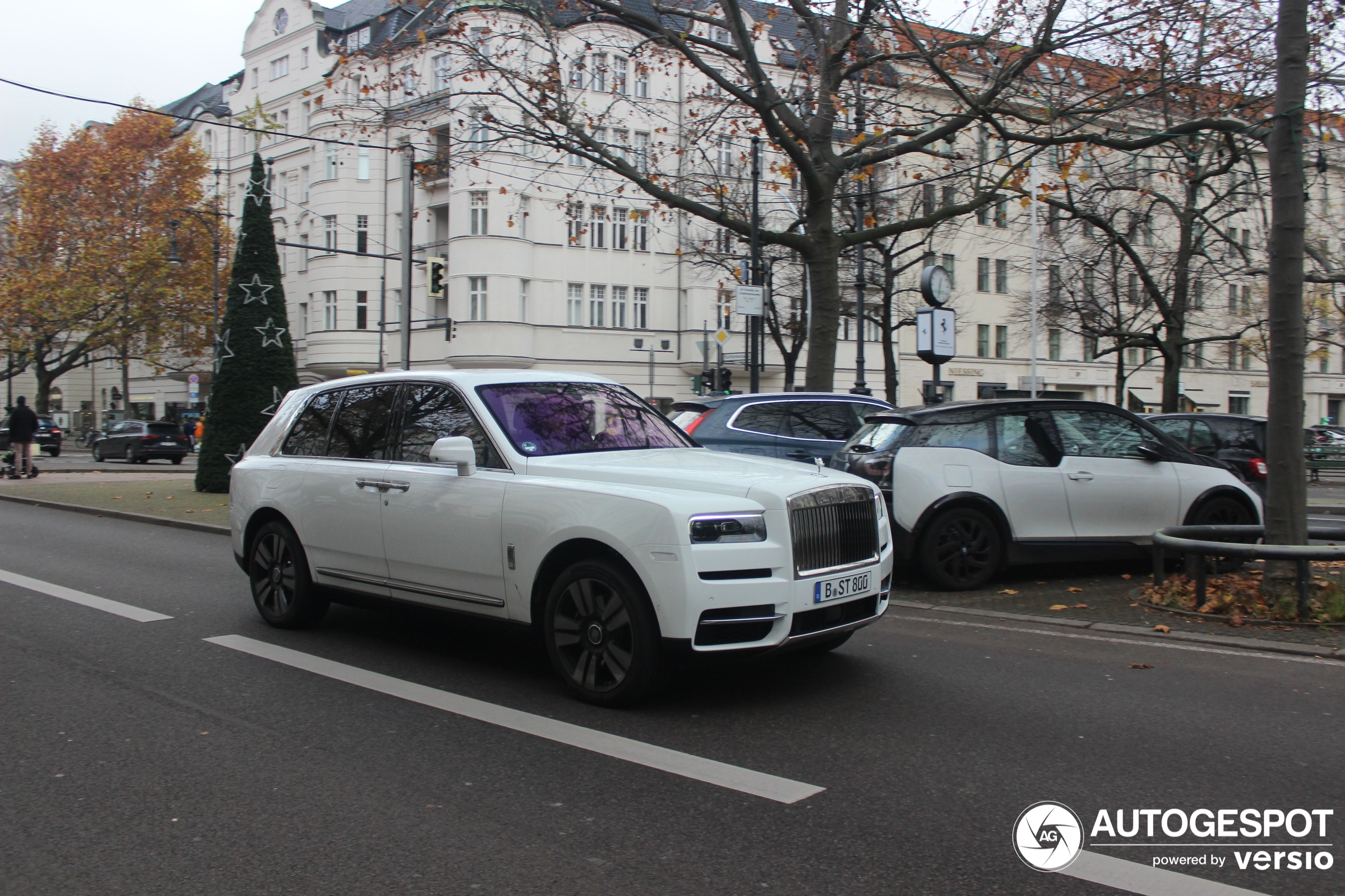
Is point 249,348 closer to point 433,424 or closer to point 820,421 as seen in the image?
point 820,421

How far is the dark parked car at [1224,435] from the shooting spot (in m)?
15.0

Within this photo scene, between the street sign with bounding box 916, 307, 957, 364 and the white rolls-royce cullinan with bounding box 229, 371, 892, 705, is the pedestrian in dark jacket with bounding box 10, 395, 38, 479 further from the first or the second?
the white rolls-royce cullinan with bounding box 229, 371, 892, 705

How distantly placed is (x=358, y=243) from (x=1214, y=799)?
50564 millimetres

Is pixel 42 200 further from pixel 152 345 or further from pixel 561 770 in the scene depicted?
pixel 561 770

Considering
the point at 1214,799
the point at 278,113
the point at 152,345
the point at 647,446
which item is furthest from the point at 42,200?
the point at 1214,799

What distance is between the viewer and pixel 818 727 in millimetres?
5258

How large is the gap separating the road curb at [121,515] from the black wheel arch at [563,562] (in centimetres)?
961

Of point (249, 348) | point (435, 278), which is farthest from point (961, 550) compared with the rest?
point (249, 348)

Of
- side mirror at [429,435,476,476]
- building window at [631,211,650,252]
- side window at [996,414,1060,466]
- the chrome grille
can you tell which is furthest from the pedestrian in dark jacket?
building window at [631,211,650,252]

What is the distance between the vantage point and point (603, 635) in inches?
219

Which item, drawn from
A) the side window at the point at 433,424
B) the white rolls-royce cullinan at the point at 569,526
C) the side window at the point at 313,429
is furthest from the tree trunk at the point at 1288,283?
the side window at the point at 313,429

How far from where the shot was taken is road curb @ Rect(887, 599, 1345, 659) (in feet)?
23.0

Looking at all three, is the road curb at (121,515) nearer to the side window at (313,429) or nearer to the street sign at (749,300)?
the side window at (313,429)

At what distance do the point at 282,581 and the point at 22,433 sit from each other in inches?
860
